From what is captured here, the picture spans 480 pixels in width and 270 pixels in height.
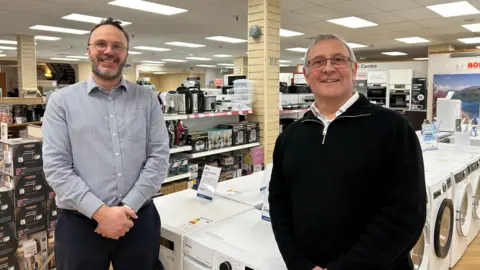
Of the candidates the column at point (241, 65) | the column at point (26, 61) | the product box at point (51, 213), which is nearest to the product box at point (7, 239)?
the product box at point (51, 213)

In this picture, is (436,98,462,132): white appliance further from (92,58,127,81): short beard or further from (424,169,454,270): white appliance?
(92,58,127,81): short beard

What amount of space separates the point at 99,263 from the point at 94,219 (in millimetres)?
215

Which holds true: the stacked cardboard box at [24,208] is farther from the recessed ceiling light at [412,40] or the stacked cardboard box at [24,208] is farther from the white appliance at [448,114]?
the recessed ceiling light at [412,40]

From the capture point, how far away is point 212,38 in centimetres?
1145

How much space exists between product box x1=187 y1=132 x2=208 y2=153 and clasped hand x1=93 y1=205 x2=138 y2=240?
2.98 m

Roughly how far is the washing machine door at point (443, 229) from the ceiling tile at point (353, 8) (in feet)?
16.0

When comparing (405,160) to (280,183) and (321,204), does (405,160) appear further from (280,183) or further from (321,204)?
(280,183)

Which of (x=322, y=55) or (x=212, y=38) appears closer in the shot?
(x=322, y=55)

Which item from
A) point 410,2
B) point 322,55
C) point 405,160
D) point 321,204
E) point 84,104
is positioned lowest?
point 321,204

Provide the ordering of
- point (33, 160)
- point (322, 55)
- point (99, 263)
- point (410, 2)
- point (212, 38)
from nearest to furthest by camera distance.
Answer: point (322, 55)
point (99, 263)
point (33, 160)
point (410, 2)
point (212, 38)

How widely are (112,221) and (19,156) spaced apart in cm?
201

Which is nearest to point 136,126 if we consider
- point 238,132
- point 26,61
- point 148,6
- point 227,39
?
point 238,132

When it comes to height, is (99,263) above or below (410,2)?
below

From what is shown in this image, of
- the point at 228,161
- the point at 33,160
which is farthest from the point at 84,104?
the point at 228,161
